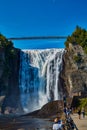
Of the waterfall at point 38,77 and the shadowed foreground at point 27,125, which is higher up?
the waterfall at point 38,77

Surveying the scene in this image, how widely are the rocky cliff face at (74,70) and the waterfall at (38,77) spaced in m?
1.90

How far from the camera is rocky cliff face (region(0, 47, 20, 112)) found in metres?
80.0

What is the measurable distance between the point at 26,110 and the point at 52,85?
975 cm

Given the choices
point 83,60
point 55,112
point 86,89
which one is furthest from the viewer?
point 83,60

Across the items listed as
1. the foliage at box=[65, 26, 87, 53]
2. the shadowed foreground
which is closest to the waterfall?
the foliage at box=[65, 26, 87, 53]

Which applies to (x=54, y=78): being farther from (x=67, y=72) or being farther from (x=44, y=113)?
(x=44, y=113)

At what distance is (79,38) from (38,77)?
18120mm

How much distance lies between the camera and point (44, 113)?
192 feet

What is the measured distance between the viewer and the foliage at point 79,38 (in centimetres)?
9191

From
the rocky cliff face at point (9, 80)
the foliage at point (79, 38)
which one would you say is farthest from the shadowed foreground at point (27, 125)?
the foliage at point (79, 38)

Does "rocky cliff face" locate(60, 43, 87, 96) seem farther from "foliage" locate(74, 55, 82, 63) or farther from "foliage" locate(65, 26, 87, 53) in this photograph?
"foliage" locate(65, 26, 87, 53)

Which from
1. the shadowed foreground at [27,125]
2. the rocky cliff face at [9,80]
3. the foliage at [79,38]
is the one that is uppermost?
the foliage at [79,38]

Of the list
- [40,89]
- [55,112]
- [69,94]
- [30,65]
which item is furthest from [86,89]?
[55,112]

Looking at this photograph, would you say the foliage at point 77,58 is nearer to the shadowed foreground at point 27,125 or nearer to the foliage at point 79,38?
the foliage at point 79,38
